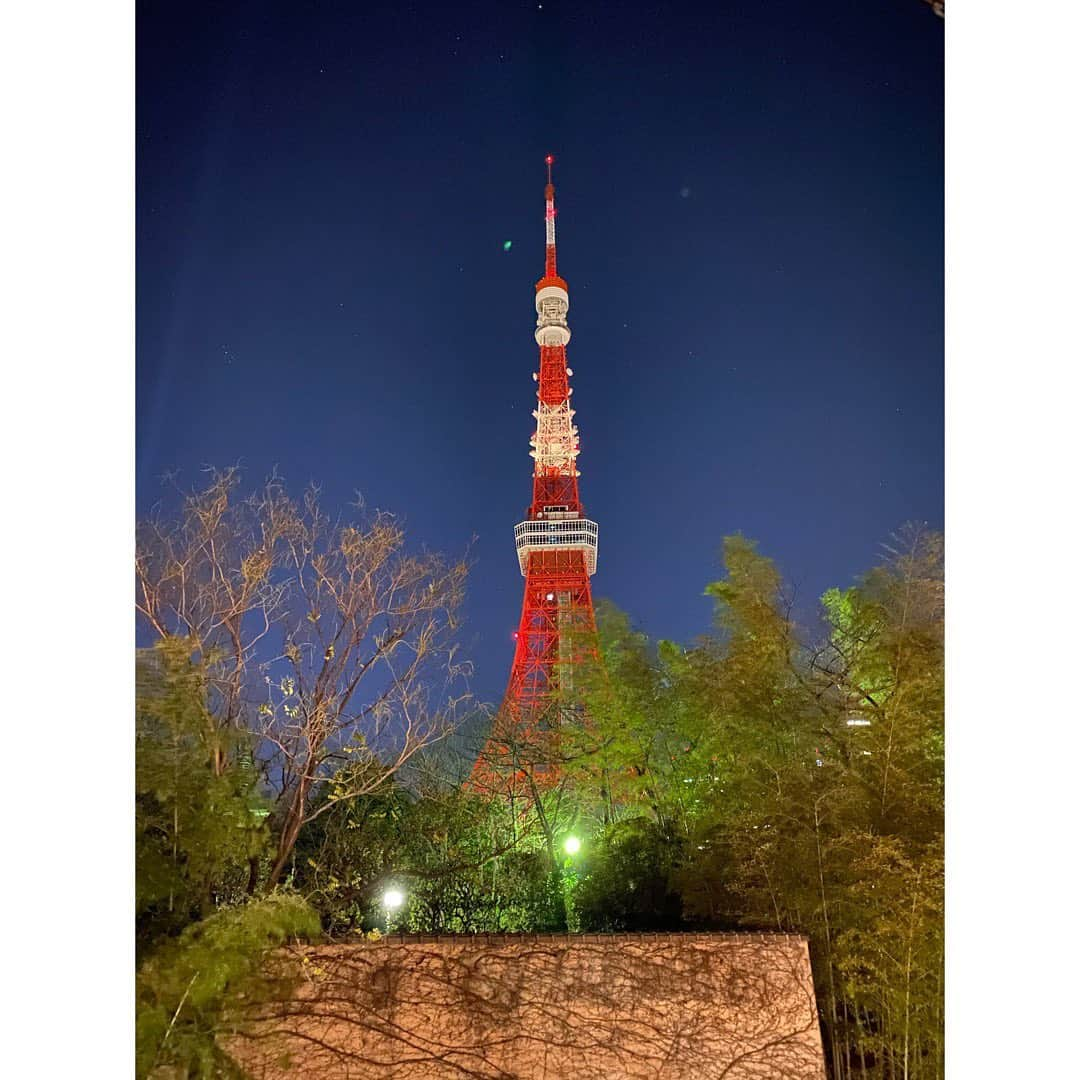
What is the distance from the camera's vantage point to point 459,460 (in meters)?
3.18

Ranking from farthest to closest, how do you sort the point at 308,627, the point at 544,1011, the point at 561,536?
1. the point at 561,536
2. the point at 308,627
3. the point at 544,1011

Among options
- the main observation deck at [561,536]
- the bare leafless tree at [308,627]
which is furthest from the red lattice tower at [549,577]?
the bare leafless tree at [308,627]

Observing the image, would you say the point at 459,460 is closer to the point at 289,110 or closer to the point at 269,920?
the point at 289,110

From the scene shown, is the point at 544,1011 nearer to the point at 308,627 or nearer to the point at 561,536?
the point at 308,627

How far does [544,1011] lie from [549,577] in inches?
112

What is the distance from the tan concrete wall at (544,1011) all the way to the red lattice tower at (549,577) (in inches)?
38.5

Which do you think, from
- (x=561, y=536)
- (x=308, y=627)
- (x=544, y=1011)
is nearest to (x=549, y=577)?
(x=561, y=536)

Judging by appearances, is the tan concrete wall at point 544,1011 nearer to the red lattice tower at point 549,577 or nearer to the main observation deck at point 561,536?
the red lattice tower at point 549,577

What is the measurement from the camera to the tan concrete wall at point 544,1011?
2.06 meters

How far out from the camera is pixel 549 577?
473 centimetres
